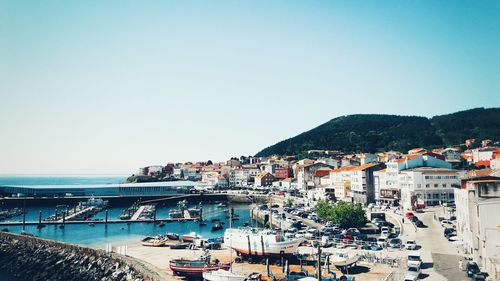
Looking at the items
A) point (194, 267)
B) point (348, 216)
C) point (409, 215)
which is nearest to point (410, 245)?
point (348, 216)

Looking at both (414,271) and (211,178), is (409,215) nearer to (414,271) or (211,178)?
(414,271)

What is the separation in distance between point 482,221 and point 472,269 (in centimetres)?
364

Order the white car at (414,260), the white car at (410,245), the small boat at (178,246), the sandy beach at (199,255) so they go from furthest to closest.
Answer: the small boat at (178,246) < the white car at (410,245) < the sandy beach at (199,255) < the white car at (414,260)

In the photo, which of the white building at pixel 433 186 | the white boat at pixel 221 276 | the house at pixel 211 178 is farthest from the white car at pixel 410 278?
the house at pixel 211 178

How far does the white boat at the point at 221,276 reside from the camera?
97.7 feet

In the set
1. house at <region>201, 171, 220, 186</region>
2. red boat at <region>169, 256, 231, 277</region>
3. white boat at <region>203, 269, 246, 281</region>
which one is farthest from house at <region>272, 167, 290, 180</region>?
white boat at <region>203, 269, 246, 281</region>

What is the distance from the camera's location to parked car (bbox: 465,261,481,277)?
27.6 metres

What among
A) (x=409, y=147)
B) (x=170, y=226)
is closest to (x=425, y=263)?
(x=170, y=226)

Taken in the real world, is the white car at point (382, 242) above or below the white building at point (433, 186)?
below

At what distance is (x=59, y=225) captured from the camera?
227 feet

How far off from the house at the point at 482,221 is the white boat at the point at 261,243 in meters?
14.1

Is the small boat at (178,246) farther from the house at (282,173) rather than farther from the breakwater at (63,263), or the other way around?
the house at (282,173)

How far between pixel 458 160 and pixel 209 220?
6813 cm

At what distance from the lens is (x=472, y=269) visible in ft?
91.6
